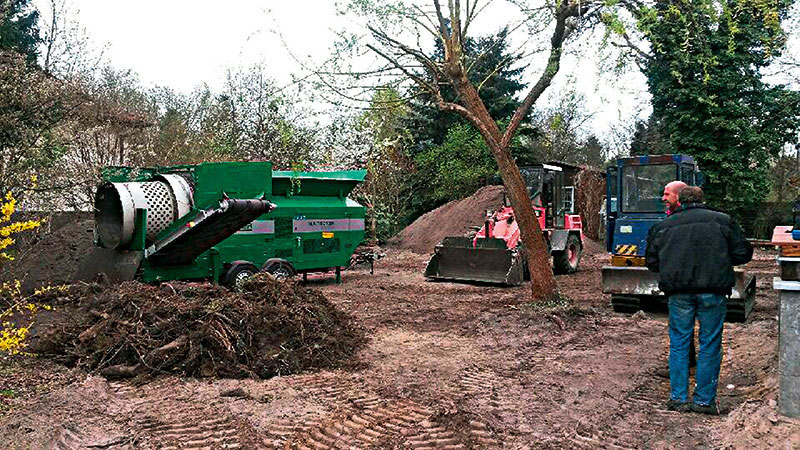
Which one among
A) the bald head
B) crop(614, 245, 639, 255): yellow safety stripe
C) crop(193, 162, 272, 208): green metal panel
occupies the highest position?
crop(193, 162, 272, 208): green metal panel

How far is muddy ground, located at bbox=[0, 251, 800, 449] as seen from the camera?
4.46m

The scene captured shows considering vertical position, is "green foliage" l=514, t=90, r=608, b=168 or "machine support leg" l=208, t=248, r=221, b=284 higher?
"green foliage" l=514, t=90, r=608, b=168

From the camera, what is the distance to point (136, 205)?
29.8ft

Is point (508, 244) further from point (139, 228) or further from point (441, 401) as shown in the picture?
point (441, 401)

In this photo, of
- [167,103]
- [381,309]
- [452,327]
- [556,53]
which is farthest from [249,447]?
[167,103]

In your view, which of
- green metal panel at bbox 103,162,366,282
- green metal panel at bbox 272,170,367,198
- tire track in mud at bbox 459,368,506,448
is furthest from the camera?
green metal panel at bbox 272,170,367,198

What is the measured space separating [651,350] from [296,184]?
701 cm

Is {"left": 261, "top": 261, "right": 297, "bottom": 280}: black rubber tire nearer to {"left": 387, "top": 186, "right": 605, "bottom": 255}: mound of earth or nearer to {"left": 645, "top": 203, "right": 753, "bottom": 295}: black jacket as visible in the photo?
{"left": 645, "top": 203, "right": 753, "bottom": 295}: black jacket

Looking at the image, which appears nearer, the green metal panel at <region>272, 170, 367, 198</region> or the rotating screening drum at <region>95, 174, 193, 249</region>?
the rotating screening drum at <region>95, 174, 193, 249</region>

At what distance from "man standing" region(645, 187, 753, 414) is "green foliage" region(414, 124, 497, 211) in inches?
774

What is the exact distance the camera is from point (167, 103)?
2612cm

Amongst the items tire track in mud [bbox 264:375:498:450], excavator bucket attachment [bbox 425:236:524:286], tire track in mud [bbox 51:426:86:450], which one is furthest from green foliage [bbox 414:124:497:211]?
tire track in mud [bbox 51:426:86:450]

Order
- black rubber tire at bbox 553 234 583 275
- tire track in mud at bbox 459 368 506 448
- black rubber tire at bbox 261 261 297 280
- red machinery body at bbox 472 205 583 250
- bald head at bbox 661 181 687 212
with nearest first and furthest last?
tire track in mud at bbox 459 368 506 448 → bald head at bbox 661 181 687 212 → black rubber tire at bbox 261 261 297 280 → red machinery body at bbox 472 205 583 250 → black rubber tire at bbox 553 234 583 275

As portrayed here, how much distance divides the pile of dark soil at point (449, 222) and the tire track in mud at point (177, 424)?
16.3 m
